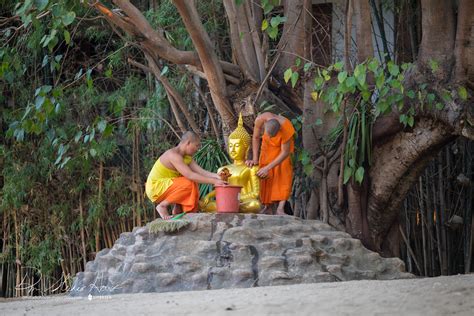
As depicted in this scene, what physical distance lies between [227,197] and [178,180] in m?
0.55

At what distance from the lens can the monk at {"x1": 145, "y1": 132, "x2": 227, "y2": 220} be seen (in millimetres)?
7559

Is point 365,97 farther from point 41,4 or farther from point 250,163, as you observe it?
point 41,4

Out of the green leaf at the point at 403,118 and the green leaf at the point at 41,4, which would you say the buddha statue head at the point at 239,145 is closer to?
the green leaf at the point at 403,118

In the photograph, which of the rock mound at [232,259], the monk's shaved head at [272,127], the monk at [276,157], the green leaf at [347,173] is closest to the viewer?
the rock mound at [232,259]

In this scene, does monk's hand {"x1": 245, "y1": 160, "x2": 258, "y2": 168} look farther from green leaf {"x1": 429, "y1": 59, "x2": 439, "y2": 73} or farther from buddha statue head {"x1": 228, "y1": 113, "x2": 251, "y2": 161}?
green leaf {"x1": 429, "y1": 59, "x2": 439, "y2": 73}

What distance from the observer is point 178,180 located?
758 cm

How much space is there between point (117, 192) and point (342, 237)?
413 centimetres

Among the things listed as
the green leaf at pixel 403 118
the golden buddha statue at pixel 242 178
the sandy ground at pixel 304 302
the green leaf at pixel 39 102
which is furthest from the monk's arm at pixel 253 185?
the green leaf at pixel 39 102

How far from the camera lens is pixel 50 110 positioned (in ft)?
27.1

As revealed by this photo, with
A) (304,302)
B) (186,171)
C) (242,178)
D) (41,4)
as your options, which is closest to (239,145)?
(242,178)

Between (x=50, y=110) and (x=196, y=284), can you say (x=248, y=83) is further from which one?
(x=196, y=284)

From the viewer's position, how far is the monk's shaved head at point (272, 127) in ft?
25.8

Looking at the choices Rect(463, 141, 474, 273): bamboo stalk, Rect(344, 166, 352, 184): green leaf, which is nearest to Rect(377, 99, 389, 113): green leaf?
Rect(344, 166, 352, 184): green leaf

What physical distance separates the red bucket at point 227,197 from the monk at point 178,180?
256 millimetres
